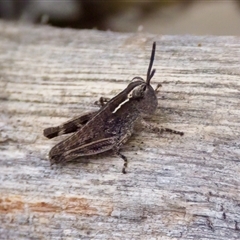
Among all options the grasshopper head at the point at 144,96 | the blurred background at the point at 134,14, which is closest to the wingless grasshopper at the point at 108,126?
the grasshopper head at the point at 144,96

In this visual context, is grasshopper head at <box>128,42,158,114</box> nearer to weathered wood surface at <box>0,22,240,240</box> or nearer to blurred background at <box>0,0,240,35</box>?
weathered wood surface at <box>0,22,240,240</box>

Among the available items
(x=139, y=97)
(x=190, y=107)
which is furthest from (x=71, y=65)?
(x=190, y=107)

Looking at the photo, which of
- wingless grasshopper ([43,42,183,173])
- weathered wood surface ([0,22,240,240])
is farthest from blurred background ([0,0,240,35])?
wingless grasshopper ([43,42,183,173])

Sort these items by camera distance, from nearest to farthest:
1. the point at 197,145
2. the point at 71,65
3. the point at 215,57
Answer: the point at 197,145
the point at 215,57
the point at 71,65

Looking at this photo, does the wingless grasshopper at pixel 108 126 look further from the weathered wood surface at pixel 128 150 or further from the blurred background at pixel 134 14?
the blurred background at pixel 134 14

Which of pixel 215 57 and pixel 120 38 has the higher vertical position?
pixel 120 38

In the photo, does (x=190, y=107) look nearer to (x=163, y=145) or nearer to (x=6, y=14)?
(x=163, y=145)
